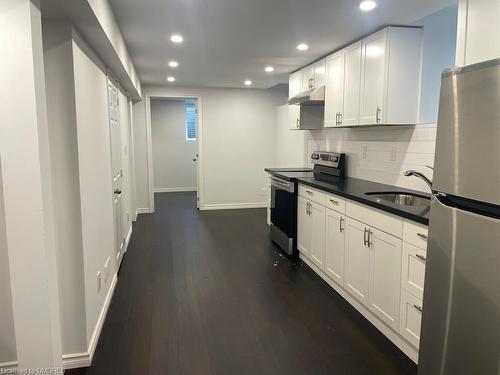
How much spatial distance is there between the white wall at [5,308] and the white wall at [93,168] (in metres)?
0.39

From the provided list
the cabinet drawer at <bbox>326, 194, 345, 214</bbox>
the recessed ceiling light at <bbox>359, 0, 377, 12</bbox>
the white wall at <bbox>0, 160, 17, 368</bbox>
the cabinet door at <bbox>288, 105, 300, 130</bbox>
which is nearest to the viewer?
the white wall at <bbox>0, 160, 17, 368</bbox>

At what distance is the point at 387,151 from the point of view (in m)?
3.44

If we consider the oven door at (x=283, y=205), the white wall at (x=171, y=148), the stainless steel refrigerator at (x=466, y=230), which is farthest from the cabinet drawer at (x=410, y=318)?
the white wall at (x=171, y=148)

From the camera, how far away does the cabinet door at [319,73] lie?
4.12 meters

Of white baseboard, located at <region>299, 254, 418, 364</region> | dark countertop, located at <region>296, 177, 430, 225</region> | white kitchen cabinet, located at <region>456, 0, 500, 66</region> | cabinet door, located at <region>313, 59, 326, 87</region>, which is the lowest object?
white baseboard, located at <region>299, 254, 418, 364</region>

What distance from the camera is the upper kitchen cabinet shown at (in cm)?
301

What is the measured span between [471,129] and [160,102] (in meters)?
8.22

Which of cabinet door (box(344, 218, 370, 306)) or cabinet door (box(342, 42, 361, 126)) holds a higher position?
cabinet door (box(342, 42, 361, 126))

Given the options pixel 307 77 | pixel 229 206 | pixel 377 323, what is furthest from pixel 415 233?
pixel 229 206

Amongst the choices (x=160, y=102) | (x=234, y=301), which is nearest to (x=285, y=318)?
(x=234, y=301)

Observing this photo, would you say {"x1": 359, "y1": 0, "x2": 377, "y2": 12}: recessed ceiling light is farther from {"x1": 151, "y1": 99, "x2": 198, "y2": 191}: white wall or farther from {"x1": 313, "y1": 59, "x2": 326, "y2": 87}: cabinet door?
{"x1": 151, "y1": 99, "x2": 198, "y2": 191}: white wall

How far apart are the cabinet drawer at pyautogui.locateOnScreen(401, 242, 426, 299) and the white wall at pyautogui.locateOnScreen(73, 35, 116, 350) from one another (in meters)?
2.00

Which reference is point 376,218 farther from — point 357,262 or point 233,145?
point 233,145

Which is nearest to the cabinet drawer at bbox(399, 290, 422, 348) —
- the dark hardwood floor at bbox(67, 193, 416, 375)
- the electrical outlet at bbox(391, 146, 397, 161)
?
the dark hardwood floor at bbox(67, 193, 416, 375)
